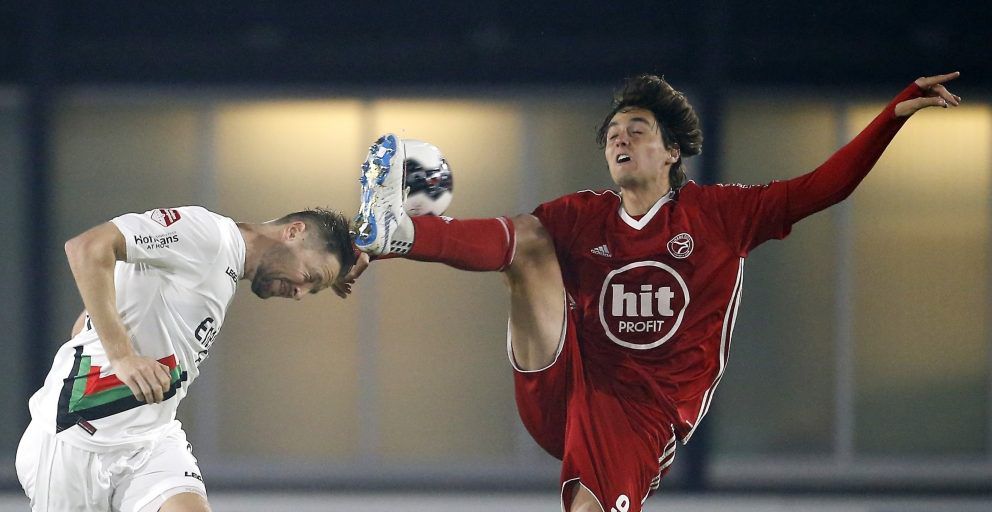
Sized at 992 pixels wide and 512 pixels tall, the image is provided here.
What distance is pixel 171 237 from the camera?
10.2 ft

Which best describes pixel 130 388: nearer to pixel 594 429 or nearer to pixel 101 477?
pixel 101 477

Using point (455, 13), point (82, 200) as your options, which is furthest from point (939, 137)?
point (82, 200)

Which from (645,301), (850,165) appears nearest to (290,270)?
(645,301)

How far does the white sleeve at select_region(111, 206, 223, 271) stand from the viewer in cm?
304

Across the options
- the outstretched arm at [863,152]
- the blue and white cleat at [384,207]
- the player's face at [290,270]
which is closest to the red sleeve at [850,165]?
the outstretched arm at [863,152]

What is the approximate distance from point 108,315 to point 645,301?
1.51 metres

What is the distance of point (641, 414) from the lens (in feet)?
11.7

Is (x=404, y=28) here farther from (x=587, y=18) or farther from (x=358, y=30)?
(x=587, y=18)

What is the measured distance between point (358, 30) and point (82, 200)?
191cm

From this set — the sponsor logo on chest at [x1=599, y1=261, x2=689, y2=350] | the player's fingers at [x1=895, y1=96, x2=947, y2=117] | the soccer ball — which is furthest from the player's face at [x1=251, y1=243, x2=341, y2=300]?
the player's fingers at [x1=895, y1=96, x2=947, y2=117]

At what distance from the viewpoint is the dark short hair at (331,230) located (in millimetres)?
3311

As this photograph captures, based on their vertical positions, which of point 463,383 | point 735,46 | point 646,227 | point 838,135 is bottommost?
point 463,383

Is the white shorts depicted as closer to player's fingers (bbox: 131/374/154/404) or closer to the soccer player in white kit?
the soccer player in white kit

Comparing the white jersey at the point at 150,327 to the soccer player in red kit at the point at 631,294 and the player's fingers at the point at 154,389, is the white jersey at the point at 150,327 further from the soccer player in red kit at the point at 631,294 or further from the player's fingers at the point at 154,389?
the soccer player in red kit at the point at 631,294
